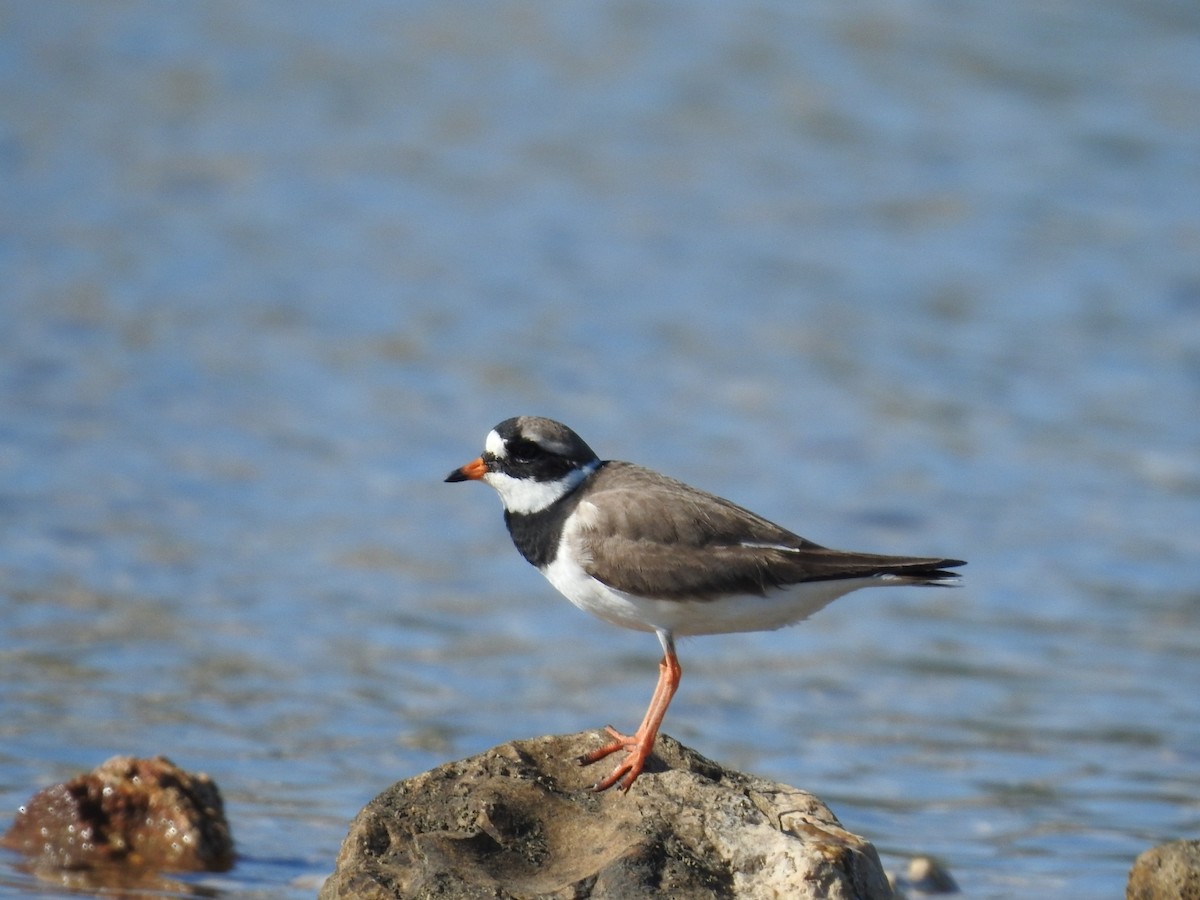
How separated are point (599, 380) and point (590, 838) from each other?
1073 cm

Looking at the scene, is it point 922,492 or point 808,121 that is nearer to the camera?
point 922,492

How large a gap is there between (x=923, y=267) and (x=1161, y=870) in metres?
13.6

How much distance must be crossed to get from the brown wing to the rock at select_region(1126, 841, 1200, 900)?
1515 mm

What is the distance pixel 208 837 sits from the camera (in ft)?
28.1

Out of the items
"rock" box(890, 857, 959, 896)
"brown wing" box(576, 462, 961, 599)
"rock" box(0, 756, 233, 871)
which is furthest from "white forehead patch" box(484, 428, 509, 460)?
"rock" box(890, 857, 959, 896)

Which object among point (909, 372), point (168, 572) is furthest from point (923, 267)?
point (168, 572)

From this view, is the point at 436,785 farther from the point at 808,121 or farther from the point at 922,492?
the point at 808,121

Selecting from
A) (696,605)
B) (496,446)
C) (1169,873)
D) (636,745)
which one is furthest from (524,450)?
(1169,873)

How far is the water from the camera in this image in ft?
35.9

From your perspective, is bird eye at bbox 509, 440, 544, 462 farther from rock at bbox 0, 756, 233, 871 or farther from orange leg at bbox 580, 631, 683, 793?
rock at bbox 0, 756, 233, 871

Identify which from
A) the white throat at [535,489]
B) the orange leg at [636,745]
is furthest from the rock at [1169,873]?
the white throat at [535,489]

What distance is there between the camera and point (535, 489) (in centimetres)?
768

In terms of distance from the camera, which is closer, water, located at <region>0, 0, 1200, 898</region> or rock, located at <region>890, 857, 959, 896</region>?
rock, located at <region>890, 857, 959, 896</region>

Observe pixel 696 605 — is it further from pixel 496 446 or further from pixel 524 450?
pixel 496 446
